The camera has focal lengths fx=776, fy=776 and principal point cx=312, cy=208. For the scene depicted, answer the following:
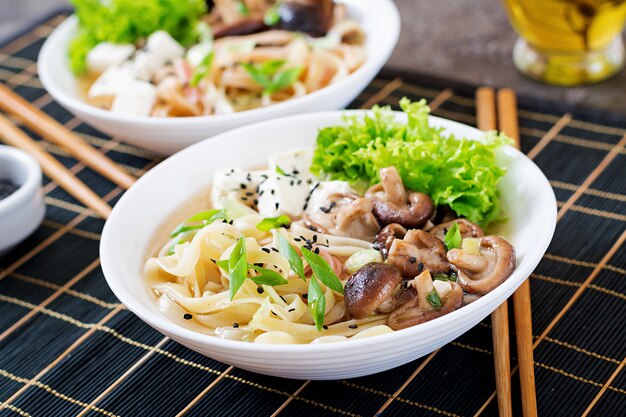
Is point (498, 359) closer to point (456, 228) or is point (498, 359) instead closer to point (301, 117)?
point (456, 228)

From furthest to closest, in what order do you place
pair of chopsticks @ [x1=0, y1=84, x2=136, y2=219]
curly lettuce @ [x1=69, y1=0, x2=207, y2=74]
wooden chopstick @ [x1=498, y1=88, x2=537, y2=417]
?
curly lettuce @ [x1=69, y1=0, x2=207, y2=74]
pair of chopsticks @ [x1=0, y1=84, x2=136, y2=219]
wooden chopstick @ [x1=498, y1=88, x2=537, y2=417]

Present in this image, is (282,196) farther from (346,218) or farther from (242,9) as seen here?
(242,9)

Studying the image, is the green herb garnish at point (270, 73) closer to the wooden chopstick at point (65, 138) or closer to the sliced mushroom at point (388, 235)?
the wooden chopstick at point (65, 138)

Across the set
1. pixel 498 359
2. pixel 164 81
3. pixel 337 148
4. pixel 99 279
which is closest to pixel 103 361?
pixel 99 279

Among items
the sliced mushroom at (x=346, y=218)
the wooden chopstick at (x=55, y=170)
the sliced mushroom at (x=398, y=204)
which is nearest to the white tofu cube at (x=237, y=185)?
the sliced mushroom at (x=346, y=218)

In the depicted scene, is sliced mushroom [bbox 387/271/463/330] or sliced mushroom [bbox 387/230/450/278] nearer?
sliced mushroom [bbox 387/271/463/330]

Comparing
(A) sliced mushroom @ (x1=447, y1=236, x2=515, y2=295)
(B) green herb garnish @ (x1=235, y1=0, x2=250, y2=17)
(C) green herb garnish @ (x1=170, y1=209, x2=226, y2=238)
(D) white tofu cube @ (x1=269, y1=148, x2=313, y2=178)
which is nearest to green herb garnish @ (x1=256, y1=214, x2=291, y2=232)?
(C) green herb garnish @ (x1=170, y1=209, x2=226, y2=238)

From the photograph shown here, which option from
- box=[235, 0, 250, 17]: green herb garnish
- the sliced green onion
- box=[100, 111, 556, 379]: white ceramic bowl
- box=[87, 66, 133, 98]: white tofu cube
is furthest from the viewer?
box=[235, 0, 250, 17]: green herb garnish

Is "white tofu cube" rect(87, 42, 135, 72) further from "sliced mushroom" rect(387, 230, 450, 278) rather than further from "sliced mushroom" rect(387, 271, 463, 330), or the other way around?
"sliced mushroom" rect(387, 271, 463, 330)
